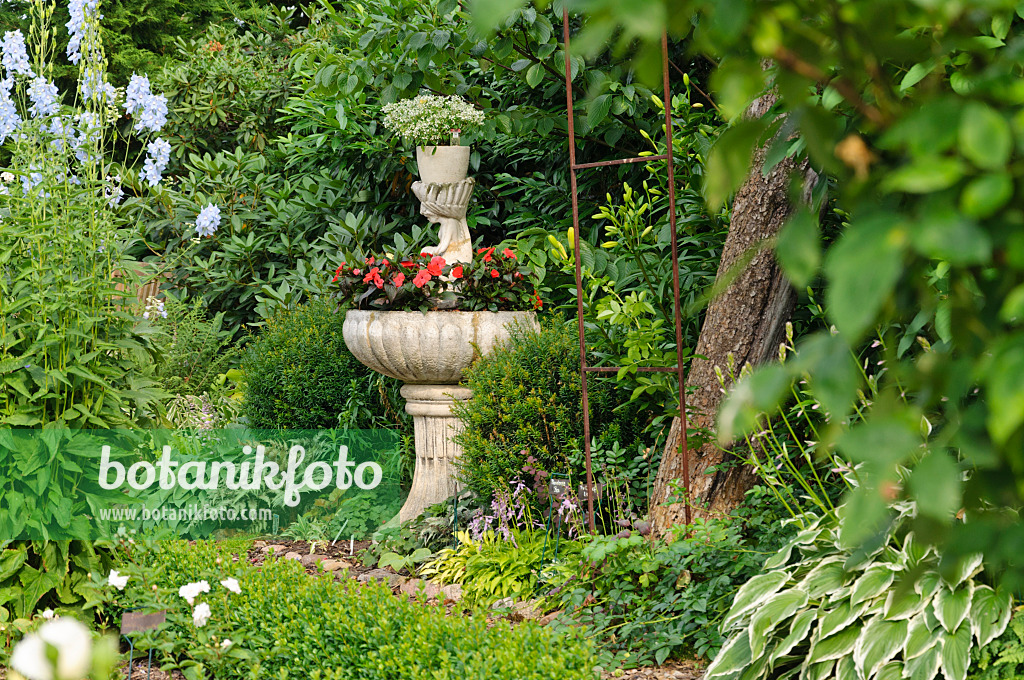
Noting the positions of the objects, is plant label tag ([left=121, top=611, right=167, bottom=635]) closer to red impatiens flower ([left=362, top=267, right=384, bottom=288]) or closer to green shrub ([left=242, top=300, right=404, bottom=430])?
red impatiens flower ([left=362, top=267, right=384, bottom=288])

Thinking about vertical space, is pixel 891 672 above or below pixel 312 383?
below

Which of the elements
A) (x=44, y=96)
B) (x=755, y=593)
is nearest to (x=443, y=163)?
(x=44, y=96)

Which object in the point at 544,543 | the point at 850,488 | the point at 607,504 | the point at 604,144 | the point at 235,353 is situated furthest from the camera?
the point at 235,353

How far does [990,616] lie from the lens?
204cm

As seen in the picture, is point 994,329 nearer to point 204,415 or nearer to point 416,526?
point 416,526

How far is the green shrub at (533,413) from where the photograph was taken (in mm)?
3580

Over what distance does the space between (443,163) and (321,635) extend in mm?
2694

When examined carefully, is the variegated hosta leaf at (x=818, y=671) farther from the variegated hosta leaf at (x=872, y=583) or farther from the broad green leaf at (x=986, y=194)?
the broad green leaf at (x=986, y=194)

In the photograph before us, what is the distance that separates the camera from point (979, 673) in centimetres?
208

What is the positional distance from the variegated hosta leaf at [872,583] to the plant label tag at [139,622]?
1.93m

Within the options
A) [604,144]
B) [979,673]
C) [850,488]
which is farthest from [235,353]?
[979,673]

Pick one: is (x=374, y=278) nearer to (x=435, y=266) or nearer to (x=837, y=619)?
(x=435, y=266)

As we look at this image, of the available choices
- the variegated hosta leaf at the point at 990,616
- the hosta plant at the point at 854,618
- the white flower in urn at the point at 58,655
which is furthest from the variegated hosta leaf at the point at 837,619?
the white flower in urn at the point at 58,655

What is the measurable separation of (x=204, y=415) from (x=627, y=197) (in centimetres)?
330
